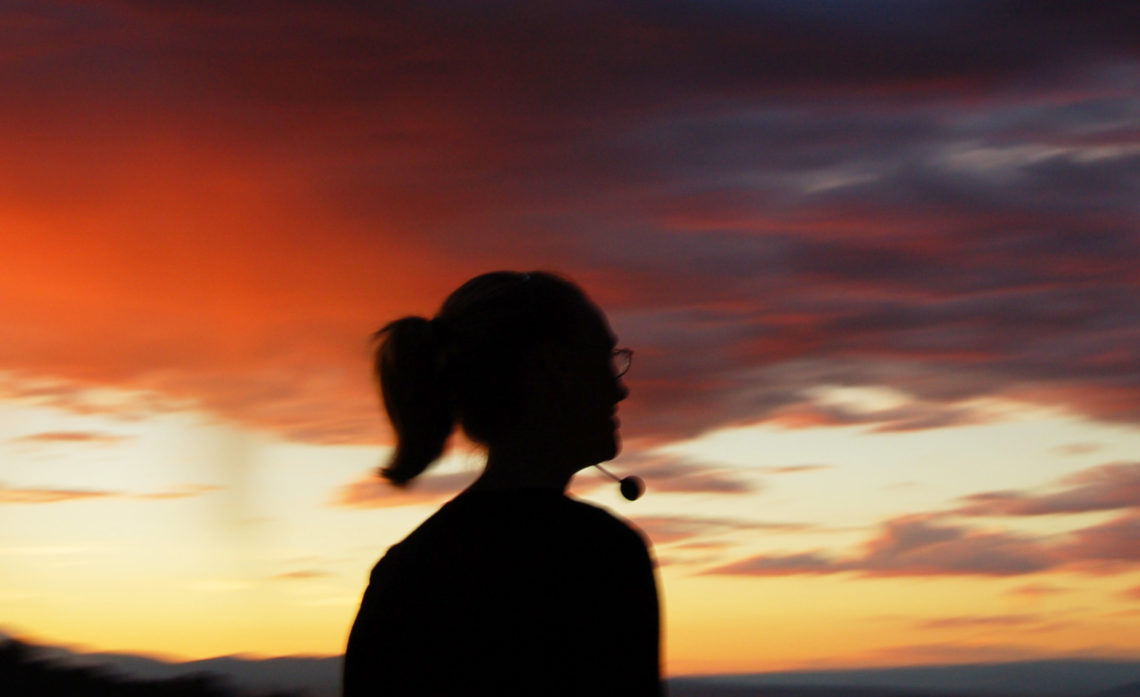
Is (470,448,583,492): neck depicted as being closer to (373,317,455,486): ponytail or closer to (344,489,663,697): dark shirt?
(344,489,663,697): dark shirt

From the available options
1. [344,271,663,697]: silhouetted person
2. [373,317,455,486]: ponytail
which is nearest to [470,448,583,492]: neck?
[344,271,663,697]: silhouetted person

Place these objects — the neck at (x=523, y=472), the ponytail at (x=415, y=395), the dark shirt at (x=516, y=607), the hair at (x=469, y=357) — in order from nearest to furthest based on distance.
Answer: the dark shirt at (x=516, y=607), the neck at (x=523, y=472), the hair at (x=469, y=357), the ponytail at (x=415, y=395)

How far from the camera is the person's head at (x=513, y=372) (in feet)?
8.86

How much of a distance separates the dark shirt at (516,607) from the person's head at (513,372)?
0.18 metres

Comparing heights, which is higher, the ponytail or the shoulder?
the ponytail

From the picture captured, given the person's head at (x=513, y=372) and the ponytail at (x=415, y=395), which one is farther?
the ponytail at (x=415, y=395)

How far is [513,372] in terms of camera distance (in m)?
2.73

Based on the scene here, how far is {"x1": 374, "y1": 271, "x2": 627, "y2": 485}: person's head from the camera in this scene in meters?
2.70

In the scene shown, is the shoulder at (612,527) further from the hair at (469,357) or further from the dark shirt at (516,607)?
the hair at (469,357)

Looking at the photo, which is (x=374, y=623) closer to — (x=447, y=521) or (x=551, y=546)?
(x=447, y=521)

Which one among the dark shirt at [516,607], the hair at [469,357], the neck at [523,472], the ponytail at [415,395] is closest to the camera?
the dark shirt at [516,607]

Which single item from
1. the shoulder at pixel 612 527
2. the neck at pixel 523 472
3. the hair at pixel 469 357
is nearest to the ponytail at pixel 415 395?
the hair at pixel 469 357

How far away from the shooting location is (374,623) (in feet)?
8.63

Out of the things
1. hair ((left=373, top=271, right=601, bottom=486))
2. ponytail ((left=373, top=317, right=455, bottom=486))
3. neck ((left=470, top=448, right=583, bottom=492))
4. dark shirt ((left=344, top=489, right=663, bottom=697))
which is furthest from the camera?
ponytail ((left=373, top=317, right=455, bottom=486))
